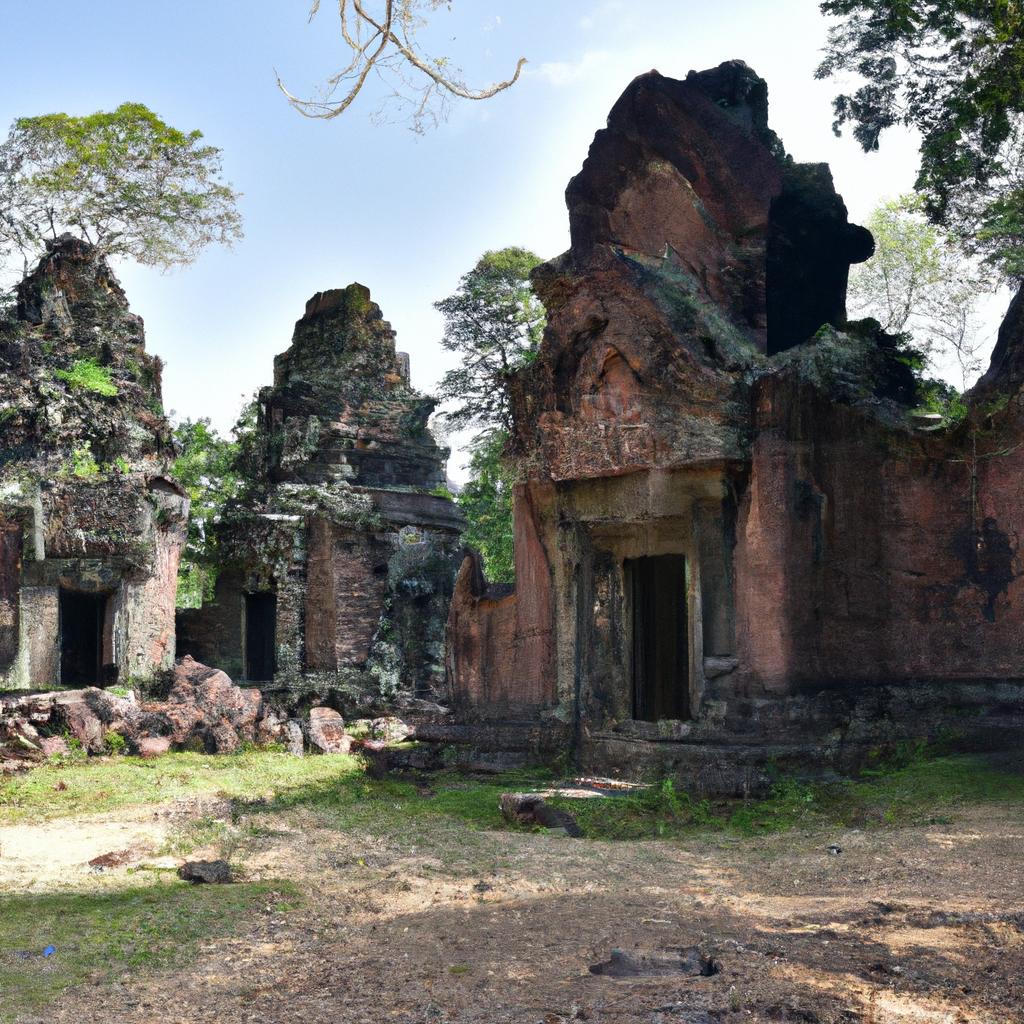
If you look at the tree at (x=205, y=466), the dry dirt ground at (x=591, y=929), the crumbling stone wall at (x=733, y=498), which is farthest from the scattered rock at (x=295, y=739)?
the tree at (x=205, y=466)

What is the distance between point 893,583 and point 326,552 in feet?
38.3

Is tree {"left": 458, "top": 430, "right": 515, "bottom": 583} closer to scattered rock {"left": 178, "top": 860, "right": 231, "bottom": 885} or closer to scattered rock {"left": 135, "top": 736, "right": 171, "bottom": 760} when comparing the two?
scattered rock {"left": 135, "top": 736, "right": 171, "bottom": 760}

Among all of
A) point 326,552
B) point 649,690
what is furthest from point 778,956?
point 326,552

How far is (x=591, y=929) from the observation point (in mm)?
5918

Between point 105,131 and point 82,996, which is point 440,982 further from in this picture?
point 105,131


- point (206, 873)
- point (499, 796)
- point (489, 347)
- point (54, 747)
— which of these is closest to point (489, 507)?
point (489, 347)

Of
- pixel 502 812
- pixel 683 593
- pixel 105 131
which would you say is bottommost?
pixel 502 812

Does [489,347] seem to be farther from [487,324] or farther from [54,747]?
[54,747]

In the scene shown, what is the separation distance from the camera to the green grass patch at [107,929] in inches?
A: 208

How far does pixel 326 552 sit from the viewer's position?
20.3 meters

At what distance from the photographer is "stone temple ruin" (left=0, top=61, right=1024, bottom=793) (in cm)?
1033

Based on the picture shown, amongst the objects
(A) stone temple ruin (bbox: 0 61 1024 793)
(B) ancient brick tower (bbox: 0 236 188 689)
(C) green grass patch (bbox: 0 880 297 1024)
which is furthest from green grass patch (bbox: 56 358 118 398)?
(C) green grass patch (bbox: 0 880 297 1024)

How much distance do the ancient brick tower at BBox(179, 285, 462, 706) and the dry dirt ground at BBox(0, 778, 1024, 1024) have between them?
11.1m

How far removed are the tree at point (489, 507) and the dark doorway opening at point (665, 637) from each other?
12.1 metres
